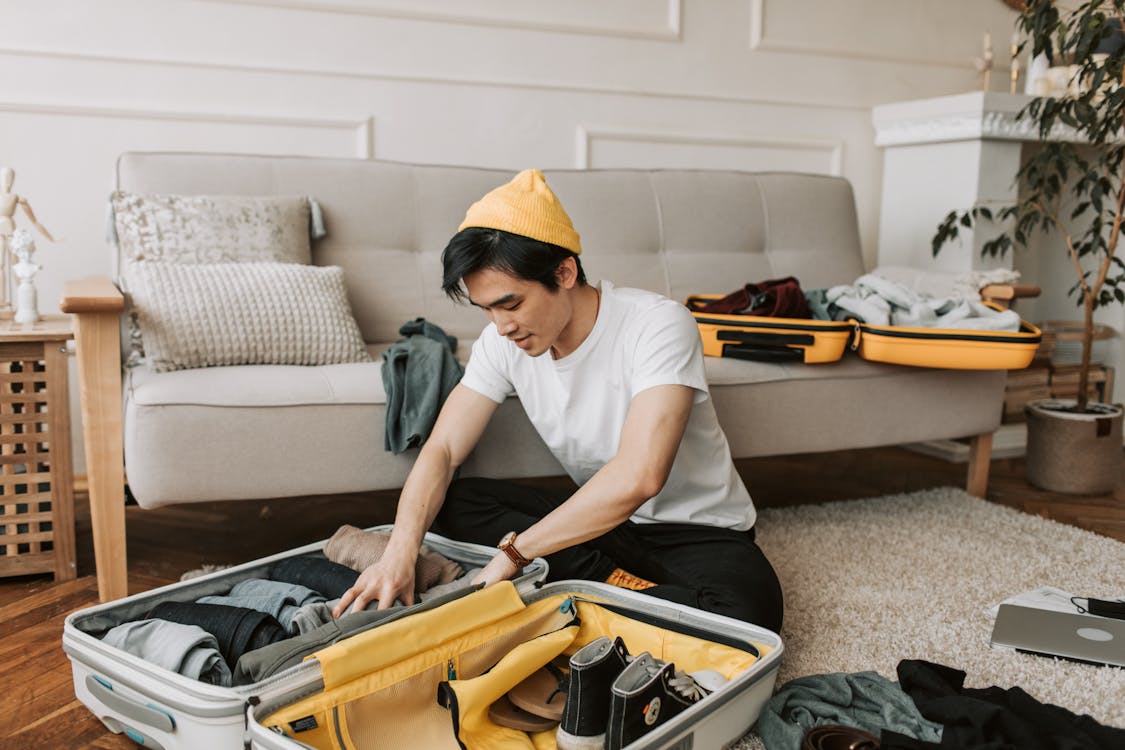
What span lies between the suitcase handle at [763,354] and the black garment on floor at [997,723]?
0.97 m

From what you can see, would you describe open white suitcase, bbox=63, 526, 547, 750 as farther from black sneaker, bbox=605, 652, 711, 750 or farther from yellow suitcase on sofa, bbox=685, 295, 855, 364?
yellow suitcase on sofa, bbox=685, 295, 855, 364

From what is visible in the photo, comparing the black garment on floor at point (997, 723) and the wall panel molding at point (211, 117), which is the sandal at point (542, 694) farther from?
the wall panel molding at point (211, 117)

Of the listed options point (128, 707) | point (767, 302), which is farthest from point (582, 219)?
point (128, 707)

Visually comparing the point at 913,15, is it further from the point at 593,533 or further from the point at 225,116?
the point at 593,533

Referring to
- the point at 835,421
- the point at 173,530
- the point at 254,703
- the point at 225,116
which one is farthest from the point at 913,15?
the point at 254,703

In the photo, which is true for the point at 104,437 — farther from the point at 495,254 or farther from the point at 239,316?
the point at 495,254

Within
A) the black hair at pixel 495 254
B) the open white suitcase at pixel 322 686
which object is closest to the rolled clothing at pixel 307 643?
the open white suitcase at pixel 322 686

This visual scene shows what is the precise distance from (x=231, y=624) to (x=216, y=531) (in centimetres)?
100

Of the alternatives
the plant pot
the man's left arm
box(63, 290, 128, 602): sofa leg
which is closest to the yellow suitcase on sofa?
the man's left arm

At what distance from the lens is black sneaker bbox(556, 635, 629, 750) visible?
45.8 inches

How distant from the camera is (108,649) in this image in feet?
4.06

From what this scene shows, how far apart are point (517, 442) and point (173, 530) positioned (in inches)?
35.4

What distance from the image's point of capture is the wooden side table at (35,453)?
1.92 metres

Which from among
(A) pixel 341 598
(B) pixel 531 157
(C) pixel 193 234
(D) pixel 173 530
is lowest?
(D) pixel 173 530
